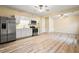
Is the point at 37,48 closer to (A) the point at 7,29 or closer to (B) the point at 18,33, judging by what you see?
(A) the point at 7,29

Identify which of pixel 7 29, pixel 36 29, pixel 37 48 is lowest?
pixel 37 48

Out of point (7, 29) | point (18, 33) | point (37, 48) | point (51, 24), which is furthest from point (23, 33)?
point (51, 24)

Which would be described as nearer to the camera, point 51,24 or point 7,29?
point 7,29

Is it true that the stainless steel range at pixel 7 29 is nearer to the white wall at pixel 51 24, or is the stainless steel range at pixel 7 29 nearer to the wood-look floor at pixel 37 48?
the wood-look floor at pixel 37 48

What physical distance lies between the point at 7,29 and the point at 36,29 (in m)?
5.44

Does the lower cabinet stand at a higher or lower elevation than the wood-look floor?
higher

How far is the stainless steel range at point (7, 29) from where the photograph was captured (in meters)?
7.36

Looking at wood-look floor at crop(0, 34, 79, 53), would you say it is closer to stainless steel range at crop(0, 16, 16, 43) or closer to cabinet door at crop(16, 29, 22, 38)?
stainless steel range at crop(0, 16, 16, 43)

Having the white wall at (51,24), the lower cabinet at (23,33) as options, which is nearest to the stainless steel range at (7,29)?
the lower cabinet at (23,33)

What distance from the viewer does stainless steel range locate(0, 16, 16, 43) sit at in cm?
736

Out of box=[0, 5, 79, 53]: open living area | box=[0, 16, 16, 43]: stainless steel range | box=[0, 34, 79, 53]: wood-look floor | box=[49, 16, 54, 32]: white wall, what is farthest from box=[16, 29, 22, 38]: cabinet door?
box=[49, 16, 54, 32]: white wall

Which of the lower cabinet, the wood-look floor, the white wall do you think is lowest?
the wood-look floor

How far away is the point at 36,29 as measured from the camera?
1294 centimetres

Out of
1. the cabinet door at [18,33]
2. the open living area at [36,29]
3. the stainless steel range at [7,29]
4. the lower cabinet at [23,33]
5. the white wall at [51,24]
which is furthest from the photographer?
the white wall at [51,24]
